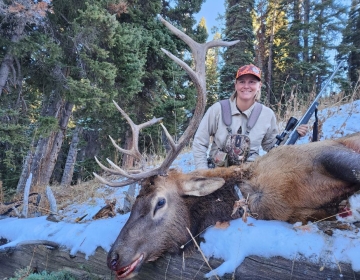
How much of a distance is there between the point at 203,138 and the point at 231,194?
65.0 inches

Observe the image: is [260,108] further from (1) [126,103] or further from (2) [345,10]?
Result: (2) [345,10]

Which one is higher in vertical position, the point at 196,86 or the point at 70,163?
the point at 196,86

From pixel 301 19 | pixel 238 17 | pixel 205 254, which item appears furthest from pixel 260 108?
pixel 301 19

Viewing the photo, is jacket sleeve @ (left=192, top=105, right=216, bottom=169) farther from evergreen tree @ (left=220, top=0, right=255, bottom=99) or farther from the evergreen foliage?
evergreen tree @ (left=220, top=0, right=255, bottom=99)

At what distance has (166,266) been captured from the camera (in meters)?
2.70

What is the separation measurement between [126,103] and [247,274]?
919 centimetres

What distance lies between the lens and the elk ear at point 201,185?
302cm

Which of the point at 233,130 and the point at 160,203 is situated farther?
the point at 233,130

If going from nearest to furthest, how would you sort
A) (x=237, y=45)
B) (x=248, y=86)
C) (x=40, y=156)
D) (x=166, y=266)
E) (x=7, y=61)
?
(x=166, y=266) < (x=248, y=86) < (x=7, y=61) < (x=40, y=156) < (x=237, y=45)

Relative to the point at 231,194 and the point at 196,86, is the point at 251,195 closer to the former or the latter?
the point at 231,194

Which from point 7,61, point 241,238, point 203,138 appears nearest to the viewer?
point 241,238

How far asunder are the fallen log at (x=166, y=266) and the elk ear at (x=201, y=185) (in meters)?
0.65

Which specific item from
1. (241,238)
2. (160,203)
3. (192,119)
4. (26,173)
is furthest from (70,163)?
(241,238)

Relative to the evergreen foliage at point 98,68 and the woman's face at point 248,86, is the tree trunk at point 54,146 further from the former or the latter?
the woman's face at point 248,86
